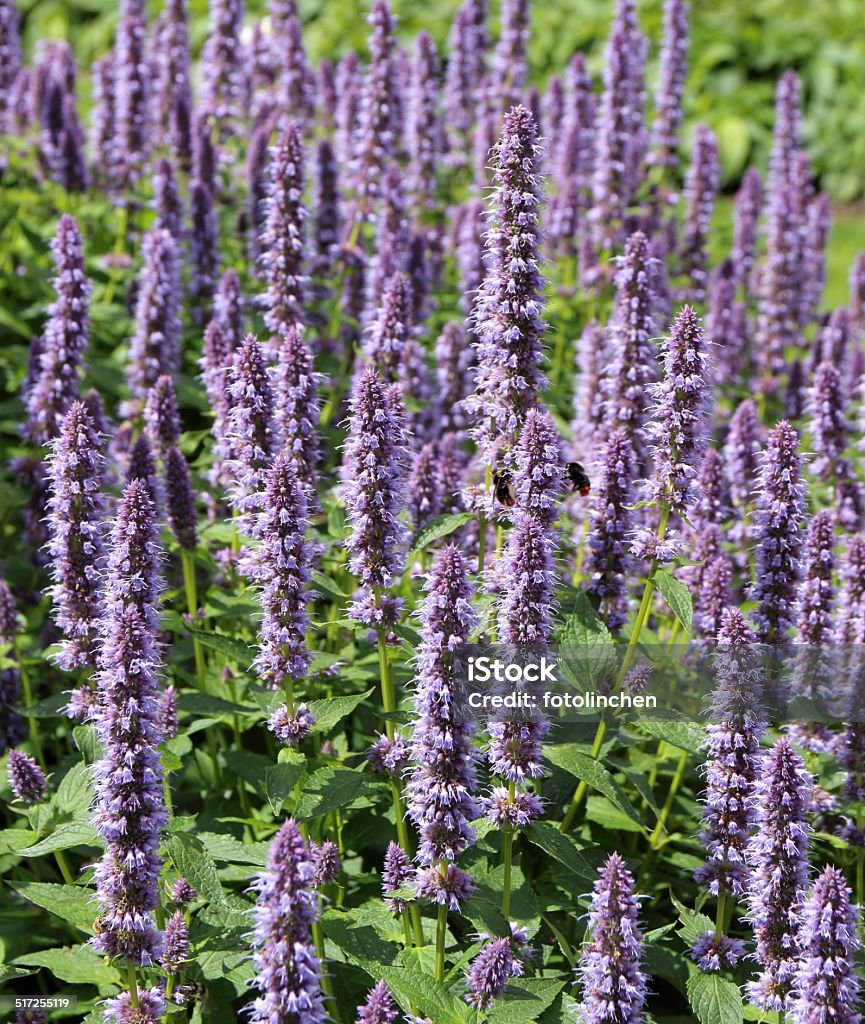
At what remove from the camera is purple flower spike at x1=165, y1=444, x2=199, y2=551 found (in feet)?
19.6

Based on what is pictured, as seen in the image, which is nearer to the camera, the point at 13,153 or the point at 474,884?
the point at 474,884

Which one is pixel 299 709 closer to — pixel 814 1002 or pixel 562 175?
pixel 814 1002

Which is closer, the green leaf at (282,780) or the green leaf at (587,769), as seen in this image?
the green leaf at (282,780)

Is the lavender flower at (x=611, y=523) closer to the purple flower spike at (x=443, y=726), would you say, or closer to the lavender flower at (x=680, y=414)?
the lavender flower at (x=680, y=414)

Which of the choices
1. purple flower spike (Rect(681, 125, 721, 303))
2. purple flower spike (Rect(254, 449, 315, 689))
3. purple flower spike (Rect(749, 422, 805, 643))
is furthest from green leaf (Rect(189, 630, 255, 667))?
purple flower spike (Rect(681, 125, 721, 303))

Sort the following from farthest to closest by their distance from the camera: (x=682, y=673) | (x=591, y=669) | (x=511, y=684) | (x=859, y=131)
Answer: (x=859, y=131), (x=682, y=673), (x=591, y=669), (x=511, y=684)

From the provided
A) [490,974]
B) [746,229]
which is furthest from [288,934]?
[746,229]

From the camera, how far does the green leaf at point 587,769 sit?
482 cm

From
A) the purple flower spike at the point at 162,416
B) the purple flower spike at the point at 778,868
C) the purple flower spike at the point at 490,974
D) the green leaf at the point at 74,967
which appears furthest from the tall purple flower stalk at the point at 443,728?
the purple flower spike at the point at 162,416

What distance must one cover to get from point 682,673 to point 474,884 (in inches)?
58.2

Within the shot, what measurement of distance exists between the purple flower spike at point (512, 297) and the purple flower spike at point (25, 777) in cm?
215

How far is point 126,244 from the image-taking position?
34.2 ft

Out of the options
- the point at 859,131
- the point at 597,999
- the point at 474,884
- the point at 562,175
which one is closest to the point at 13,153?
the point at 562,175

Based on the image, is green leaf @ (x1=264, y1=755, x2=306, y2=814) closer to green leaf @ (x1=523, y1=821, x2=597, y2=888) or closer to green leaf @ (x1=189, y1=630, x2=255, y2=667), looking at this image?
green leaf @ (x1=189, y1=630, x2=255, y2=667)
